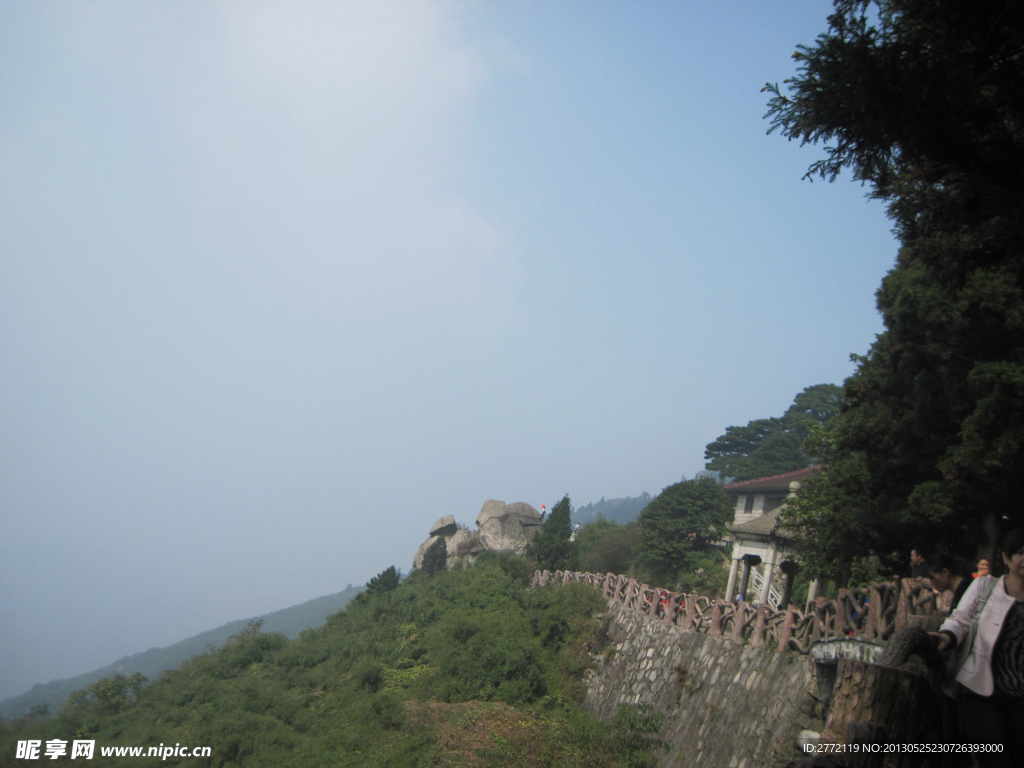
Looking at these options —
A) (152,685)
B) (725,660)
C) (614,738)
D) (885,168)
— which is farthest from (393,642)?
(885,168)

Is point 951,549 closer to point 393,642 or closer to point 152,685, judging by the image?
point 393,642

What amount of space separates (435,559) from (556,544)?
1201 centimetres

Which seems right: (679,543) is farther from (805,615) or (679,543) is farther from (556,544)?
(805,615)

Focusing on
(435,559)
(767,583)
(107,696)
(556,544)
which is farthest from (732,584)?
(435,559)

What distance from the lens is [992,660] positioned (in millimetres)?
2990

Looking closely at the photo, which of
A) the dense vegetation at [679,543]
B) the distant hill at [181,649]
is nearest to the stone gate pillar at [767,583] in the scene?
the dense vegetation at [679,543]

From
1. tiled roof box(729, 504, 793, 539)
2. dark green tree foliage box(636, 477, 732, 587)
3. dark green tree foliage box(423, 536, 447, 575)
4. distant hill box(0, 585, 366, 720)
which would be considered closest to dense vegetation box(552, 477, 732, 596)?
dark green tree foliage box(636, 477, 732, 587)

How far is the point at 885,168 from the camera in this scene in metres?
6.79

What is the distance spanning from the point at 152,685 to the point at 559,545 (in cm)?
2137

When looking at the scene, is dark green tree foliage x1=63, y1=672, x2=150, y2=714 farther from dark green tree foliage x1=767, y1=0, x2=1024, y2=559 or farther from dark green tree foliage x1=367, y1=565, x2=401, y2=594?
dark green tree foliage x1=767, y1=0, x2=1024, y2=559

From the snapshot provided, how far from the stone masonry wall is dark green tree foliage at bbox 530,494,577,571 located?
1952 cm

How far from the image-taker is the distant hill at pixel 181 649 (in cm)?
6927

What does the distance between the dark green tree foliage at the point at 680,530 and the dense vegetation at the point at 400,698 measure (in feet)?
30.0

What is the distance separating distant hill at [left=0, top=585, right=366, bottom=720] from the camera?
6927 cm
